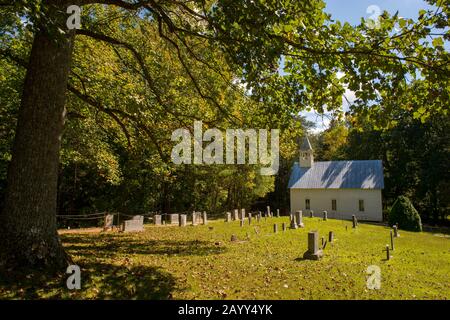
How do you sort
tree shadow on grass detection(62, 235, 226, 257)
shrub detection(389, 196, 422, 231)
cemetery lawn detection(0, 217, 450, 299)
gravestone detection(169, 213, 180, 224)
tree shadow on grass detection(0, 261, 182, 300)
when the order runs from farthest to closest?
shrub detection(389, 196, 422, 231), gravestone detection(169, 213, 180, 224), tree shadow on grass detection(62, 235, 226, 257), cemetery lawn detection(0, 217, 450, 299), tree shadow on grass detection(0, 261, 182, 300)

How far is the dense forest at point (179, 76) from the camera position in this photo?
673 cm

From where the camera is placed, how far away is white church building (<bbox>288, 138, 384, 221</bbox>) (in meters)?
40.0

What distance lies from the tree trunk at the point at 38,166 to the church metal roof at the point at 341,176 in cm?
3873

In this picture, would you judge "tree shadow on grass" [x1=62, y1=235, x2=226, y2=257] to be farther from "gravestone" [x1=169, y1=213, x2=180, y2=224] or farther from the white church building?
the white church building

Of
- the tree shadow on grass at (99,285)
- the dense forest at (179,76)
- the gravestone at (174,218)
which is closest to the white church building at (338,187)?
the gravestone at (174,218)

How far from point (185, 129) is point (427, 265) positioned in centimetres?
1062

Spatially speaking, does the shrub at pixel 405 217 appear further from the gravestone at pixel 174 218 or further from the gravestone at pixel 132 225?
the gravestone at pixel 132 225

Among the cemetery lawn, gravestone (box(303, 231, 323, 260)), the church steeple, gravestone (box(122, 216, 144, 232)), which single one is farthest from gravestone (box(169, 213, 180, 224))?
the church steeple

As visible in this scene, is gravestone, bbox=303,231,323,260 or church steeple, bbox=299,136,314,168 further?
church steeple, bbox=299,136,314,168

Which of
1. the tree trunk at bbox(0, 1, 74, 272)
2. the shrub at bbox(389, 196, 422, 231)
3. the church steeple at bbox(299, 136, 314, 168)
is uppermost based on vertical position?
the church steeple at bbox(299, 136, 314, 168)

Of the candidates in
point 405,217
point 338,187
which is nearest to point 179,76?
point 405,217

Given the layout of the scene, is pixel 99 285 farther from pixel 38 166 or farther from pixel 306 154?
pixel 306 154

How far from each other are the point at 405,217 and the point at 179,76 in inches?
947
